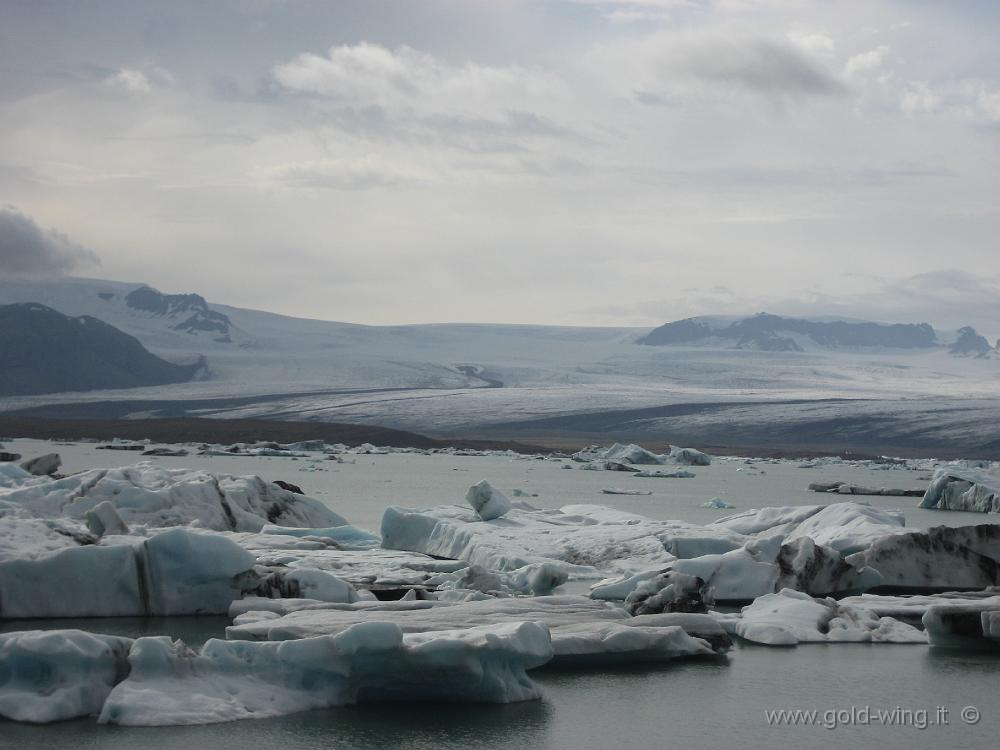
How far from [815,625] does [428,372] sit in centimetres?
6820

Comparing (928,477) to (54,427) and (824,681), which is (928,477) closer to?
(824,681)

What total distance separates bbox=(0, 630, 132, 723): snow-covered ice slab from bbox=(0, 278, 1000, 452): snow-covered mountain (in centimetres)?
5585

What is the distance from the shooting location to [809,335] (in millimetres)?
159250

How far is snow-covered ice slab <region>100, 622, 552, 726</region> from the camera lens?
555 cm

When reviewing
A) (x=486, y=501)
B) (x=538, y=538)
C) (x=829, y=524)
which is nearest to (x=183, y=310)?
(x=486, y=501)

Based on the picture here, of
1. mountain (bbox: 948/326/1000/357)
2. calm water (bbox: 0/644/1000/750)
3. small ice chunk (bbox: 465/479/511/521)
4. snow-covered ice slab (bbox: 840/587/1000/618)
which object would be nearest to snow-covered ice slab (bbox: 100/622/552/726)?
calm water (bbox: 0/644/1000/750)

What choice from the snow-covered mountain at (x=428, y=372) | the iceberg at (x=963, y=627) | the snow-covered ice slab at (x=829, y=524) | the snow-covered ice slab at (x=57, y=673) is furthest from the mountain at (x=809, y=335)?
the snow-covered ice slab at (x=57, y=673)

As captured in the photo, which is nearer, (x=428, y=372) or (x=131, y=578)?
(x=131, y=578)

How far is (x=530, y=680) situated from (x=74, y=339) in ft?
269

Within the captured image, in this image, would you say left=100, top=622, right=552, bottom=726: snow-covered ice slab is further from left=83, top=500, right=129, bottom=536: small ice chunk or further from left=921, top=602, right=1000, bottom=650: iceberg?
left=83, top=500, right=129, bottom=536: small ice chunk

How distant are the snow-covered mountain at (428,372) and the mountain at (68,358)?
216 cm

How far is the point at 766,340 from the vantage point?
146125 mm

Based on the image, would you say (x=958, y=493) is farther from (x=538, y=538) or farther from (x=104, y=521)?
(x=104, y=521)

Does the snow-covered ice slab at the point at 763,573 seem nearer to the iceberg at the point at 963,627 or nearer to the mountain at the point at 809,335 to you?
the iceberg at the point at 963,627
